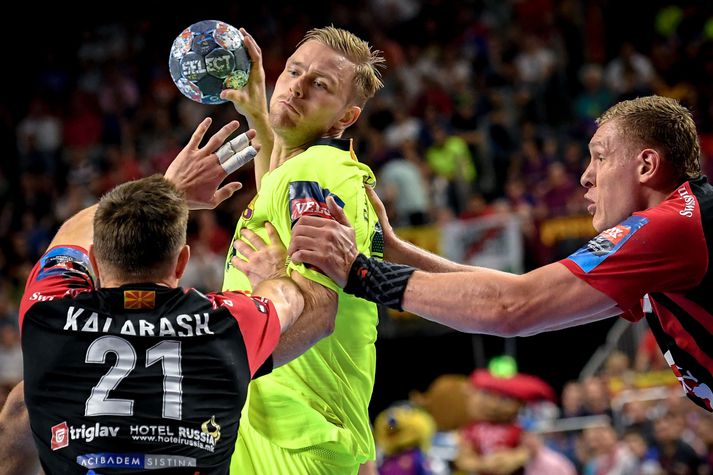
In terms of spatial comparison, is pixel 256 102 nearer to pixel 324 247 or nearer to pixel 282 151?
pixel 282 151

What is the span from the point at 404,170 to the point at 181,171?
10619mm

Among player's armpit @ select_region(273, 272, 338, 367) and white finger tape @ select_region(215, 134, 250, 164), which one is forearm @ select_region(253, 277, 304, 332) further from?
white finger tape @ select_region(215, 134, 250, 164)

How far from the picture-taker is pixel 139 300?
12.2 feet

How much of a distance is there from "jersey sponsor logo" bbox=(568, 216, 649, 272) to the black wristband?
718mm

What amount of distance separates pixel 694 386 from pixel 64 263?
272 centimetres

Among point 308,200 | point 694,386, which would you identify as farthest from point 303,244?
point 694,386

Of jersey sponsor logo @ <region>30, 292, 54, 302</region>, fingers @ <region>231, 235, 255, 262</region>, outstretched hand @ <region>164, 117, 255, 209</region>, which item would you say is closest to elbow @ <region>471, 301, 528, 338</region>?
fingers @ <region>231, 235, 255, 262</region>

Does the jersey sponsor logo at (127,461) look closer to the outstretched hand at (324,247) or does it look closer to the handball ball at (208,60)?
the outstretched hand at (324,247)

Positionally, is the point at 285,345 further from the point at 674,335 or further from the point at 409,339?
the point at 409,339

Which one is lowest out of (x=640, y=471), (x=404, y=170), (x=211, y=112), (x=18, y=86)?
(x=640, y=471)

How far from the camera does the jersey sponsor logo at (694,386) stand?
4500mm

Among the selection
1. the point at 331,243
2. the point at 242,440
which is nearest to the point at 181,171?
the point at 331,243

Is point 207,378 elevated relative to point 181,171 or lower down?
lower down

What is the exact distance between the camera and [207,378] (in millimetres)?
3730
